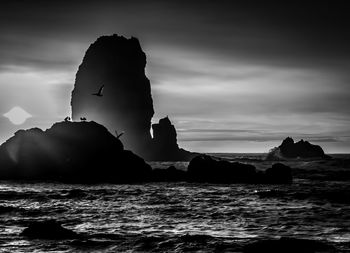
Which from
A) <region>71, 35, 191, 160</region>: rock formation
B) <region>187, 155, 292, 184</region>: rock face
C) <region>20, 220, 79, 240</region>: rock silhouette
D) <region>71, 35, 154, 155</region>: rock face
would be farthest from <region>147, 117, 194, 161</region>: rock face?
<region>20, 220, 79, 240</region>: rock silhouette

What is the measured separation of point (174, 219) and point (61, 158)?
45341mm

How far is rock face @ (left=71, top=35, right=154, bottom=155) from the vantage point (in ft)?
566

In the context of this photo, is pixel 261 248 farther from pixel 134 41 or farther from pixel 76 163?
pixel 134 41

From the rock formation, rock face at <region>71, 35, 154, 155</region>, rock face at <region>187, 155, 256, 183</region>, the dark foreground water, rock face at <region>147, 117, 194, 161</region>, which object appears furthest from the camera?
rock face at <region>147, 117, 194, 161</region>

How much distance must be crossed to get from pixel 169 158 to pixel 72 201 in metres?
153

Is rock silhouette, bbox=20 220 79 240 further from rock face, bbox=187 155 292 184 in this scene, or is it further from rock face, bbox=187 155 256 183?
rock face, bbox=187 155 256 183

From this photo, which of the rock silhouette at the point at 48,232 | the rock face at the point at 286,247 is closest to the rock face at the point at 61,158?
the rock silhouette at the point at 48,232

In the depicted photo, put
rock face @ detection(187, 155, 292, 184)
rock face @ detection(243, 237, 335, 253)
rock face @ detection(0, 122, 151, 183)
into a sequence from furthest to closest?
rock face @ detection(0, 122, 151, 183) < rock face @ detection(187, 155, 292, 184) < rock face @ detection(243, 237, 335, 253)

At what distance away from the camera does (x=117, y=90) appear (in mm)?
185500

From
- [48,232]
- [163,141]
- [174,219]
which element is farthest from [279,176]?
[163,141]

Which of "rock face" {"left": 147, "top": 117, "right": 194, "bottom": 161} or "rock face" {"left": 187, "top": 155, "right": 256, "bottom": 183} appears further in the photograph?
"rock face" {"left": 147, "top": 117, "right": 194, "bottom": 161}

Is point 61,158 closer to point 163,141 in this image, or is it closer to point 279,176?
point 279,176

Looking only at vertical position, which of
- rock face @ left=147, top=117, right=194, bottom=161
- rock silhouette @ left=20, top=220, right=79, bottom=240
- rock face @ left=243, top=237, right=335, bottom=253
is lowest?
rock face @ left=243, top=237, right=335, bottom=253

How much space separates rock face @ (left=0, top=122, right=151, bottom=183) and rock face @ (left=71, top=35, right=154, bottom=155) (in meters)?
103
